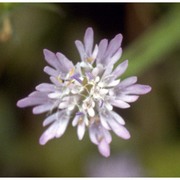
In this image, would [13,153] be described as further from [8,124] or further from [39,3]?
[39,3]

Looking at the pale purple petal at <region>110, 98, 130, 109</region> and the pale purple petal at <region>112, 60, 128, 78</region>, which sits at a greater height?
the pale purple petal at <region>112, 60, 128, 78</region>

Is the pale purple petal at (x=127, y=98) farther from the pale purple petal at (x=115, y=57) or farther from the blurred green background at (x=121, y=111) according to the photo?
the blurred green background at (x=121, y=111)

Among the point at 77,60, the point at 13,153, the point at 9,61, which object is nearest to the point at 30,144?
the point at 13,153

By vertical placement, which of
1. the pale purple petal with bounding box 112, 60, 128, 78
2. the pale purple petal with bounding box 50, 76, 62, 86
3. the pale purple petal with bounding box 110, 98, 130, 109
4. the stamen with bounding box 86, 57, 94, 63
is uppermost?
the stamen with bounding box 86, 57, 94, 63

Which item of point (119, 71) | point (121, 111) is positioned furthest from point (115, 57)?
point (121, 111)

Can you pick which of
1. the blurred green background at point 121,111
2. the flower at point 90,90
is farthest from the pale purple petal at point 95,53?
the blurred green background at point 121,111

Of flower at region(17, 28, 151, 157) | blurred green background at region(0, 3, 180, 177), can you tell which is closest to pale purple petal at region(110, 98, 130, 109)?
flower at region(17, 28, 151, 157)

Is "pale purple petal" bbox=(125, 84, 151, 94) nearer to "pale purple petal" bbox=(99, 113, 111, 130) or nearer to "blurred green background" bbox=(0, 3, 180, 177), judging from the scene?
"pale purple petal" bbox=(99, 113, 111, 130)
